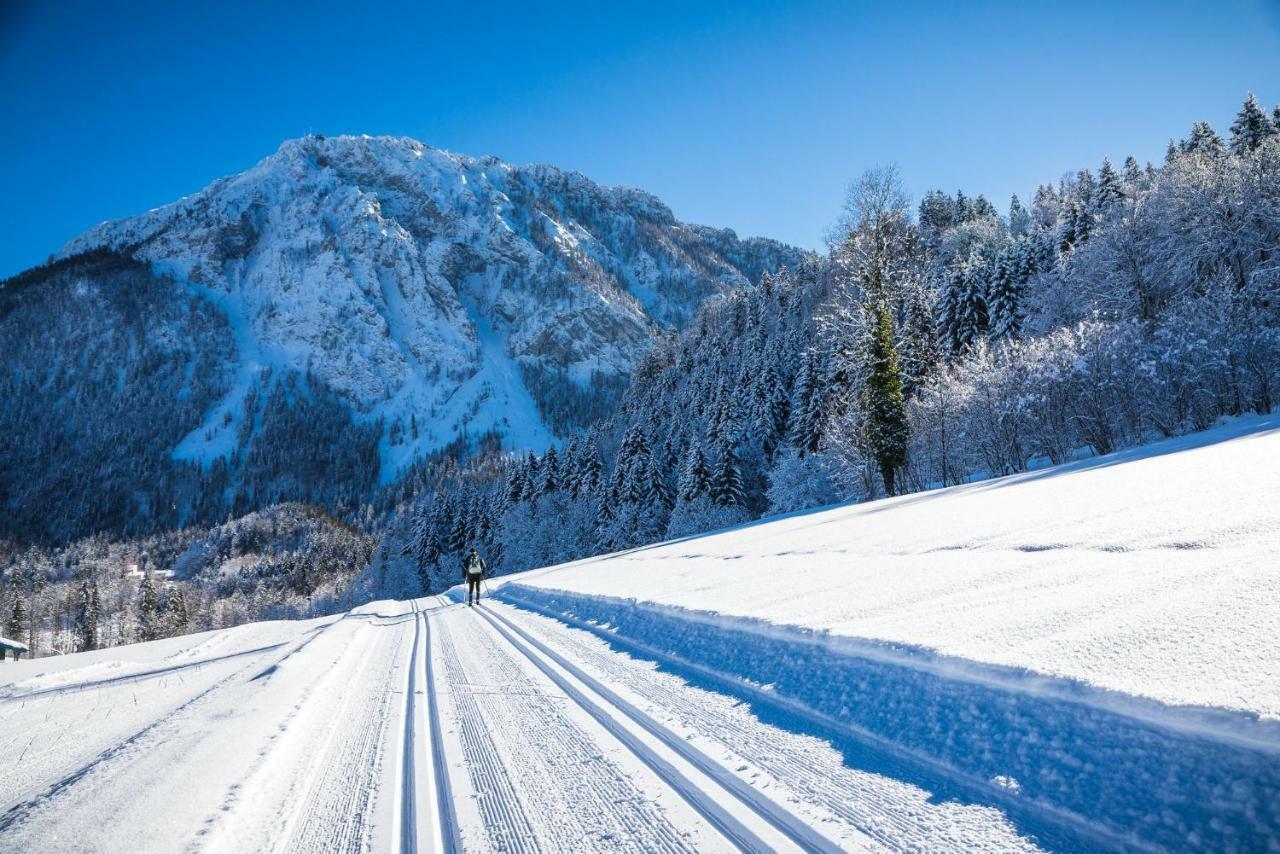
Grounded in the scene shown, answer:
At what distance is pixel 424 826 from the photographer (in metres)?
3.01

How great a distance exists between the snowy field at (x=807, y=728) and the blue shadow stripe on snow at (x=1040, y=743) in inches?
0.5

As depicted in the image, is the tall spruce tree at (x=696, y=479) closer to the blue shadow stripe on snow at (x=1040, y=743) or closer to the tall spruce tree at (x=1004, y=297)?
the tall spruce tree at (x=1004, y=297)

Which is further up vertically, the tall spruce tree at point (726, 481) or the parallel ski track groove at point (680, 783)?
the tall spruce tree at point (726, 481)

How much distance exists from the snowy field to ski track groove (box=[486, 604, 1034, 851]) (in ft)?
0.06

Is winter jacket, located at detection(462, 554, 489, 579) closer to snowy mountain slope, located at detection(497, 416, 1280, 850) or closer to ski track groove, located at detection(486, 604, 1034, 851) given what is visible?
snowy mountain slope, located at detection(497, 416, 1280, 850)

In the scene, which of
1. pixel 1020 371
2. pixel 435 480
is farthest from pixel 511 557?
pixel 435 480

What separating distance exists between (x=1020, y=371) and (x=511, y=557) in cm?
5090

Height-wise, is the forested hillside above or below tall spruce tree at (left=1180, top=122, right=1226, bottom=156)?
below

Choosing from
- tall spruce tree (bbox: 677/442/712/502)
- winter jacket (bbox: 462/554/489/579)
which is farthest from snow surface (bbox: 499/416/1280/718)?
tall spruce tree (bbox: 677/442/712/502)

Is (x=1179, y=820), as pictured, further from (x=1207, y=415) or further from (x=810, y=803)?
(x=1207, y=415)

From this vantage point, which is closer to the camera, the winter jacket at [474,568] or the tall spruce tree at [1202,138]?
the winter jacket at [474,568]

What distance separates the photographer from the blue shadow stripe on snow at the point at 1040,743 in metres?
2.04

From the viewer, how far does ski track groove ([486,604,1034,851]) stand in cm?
238

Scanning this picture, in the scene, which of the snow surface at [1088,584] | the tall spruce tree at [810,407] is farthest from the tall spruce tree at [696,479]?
the snow surface at [1088,584]
